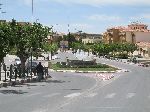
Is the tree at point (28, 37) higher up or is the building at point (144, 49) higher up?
the building at point (144, 49)

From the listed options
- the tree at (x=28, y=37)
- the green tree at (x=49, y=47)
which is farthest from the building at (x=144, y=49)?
the tree at (x=28, y=37)

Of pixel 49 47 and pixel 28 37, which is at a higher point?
pixel 49 47

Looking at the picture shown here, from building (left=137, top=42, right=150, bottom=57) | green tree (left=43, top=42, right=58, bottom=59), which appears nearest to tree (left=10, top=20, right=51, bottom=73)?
green tree (left=43, top=42, right=58, bottom=59)

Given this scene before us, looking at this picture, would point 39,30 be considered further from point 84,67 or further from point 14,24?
point 84,67

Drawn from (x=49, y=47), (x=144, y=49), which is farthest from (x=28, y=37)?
(x=144, y=49)

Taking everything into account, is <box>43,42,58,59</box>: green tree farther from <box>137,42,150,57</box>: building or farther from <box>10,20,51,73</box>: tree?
<box>137,42,150,57</box>: building

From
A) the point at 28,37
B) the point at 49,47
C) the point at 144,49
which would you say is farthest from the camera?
the point at 144,49

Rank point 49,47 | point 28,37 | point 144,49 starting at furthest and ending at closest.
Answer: point 144,49, point 49,47, point 28,37

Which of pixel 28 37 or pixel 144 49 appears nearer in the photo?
pixel 28 37

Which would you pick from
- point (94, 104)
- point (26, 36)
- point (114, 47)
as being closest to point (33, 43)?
point (26, 36)

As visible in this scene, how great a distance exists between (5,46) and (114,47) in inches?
4876

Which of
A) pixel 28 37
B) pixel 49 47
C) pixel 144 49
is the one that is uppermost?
pixel 144 49

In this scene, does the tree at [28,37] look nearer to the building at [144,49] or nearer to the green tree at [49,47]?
the green tree at [49,47]

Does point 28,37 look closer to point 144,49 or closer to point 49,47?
point 49,47
